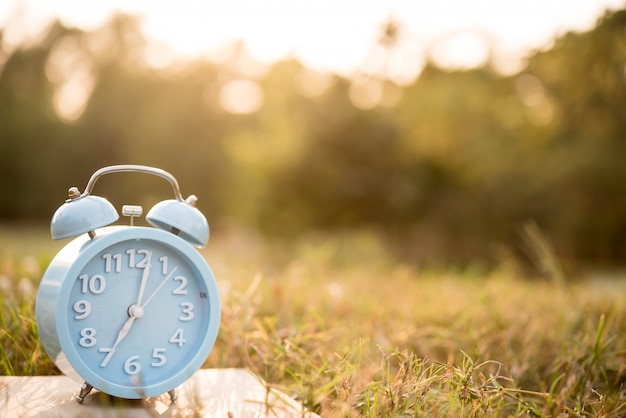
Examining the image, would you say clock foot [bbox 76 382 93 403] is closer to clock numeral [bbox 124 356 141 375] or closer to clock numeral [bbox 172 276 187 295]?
clock numeral [bbox 124 356 141 375]

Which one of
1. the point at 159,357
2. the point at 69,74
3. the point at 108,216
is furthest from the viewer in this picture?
the point at 69,74

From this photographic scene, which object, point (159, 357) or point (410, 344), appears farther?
point (410, 344)

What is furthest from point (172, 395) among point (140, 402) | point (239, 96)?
point (239, 96)

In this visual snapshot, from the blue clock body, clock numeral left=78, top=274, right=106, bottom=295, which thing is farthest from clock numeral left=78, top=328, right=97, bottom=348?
clock numeral left=78, top=274, right=106, bottom=295

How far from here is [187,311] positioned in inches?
77.6

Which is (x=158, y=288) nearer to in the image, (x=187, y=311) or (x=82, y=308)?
(x=187, y=311)

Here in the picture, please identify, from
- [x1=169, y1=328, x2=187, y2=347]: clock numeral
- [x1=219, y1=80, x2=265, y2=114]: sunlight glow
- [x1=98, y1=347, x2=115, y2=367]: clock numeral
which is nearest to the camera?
[x1=98, y1=347, x2=115, y2=367]: clock numeral

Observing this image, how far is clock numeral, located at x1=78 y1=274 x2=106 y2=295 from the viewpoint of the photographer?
5.97ft

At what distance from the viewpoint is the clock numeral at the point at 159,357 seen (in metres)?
1.91

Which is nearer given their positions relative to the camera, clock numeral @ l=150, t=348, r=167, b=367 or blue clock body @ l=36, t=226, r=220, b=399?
blue clock body @ l=36, t=226, r=220, b=399

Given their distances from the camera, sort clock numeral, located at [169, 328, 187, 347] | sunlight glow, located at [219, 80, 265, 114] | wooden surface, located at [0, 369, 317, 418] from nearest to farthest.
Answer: wooden surface, located at [0, 369, 317, 418], clock numeral, located at [169, 328, 187, 347], sunlight glow, located at [219, 80, 265, 114]

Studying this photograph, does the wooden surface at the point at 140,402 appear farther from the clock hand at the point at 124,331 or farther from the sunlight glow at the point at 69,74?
the sunlight glow at the point at 69,74

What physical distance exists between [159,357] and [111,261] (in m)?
0.33

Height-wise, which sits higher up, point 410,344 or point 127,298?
point 127,298
